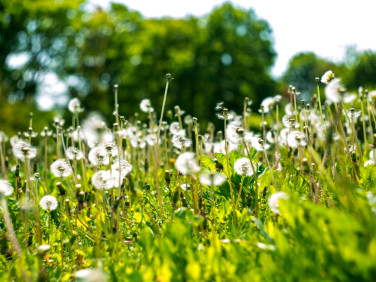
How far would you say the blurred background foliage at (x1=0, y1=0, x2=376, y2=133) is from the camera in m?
21.2

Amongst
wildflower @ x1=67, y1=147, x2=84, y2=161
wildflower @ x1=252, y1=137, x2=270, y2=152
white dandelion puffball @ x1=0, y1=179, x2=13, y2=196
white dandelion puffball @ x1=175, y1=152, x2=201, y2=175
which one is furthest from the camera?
wildflower @ x1=67, y1=147, x2=84, y2=161

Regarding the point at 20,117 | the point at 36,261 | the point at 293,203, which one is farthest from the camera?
the point at 20,117

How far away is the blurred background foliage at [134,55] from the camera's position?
21.2 m

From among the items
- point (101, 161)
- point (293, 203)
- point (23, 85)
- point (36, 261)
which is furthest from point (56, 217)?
point (23, 85)

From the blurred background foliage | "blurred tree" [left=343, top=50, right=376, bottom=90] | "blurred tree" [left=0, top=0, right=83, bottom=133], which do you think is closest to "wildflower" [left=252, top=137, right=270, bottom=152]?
"blurred tree" [left=343, top=50, right=376, bottom=90]

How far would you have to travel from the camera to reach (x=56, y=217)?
8.60 feet

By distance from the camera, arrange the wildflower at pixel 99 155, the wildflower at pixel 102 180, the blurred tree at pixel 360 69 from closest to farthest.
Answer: the wildflower at pixel 102 180, the wildflower at pixel 99 155, the blurred tree at pixel 360 69

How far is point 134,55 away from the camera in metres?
25.2

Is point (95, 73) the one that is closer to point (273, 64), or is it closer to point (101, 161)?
point (273, 64)

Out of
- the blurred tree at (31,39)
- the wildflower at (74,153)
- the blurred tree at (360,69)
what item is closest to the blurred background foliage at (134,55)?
the blurred tree at (31,39)

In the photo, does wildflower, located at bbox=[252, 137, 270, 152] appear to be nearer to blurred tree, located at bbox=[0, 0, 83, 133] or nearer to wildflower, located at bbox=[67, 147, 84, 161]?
wildflower, located at bbox=[67, 147, 84, 161]

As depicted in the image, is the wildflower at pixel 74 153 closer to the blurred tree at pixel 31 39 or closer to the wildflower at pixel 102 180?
the wildflower at pixel 102 180

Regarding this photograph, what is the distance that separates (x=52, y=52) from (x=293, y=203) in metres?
23.3

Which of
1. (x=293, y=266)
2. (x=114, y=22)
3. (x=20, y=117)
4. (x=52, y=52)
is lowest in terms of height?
(x=293, y=266)
